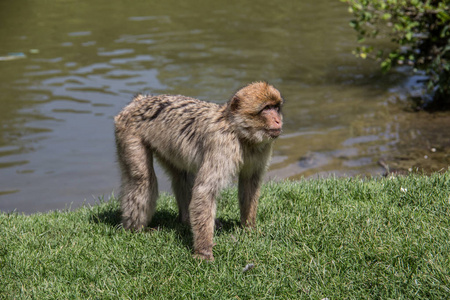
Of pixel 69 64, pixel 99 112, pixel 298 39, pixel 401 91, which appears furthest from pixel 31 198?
pixel 298 39

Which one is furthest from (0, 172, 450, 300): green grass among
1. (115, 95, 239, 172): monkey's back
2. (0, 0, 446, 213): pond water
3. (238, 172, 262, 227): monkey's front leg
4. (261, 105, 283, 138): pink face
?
(0, 0, 446, 213): pond water

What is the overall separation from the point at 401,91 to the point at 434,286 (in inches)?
326

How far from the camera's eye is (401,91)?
11547 millimetres

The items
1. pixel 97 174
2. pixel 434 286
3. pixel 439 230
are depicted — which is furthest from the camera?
pixel 97 174

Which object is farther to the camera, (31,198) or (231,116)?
(31,198)

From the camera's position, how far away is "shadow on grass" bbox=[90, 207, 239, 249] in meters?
5.34

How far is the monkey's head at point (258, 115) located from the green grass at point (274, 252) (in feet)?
2.82

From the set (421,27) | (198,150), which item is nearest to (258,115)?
(198,150)

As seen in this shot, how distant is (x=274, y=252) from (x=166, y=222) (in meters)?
1.59

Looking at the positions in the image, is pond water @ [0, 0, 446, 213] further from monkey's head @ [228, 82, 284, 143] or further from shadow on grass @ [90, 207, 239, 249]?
monkey's head @ [228, 82, 284, 143]

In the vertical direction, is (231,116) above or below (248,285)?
above

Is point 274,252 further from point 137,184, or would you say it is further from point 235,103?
point 137,184

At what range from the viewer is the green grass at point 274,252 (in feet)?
13.5

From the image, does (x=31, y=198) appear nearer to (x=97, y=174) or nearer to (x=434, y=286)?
Result: (x=97, y=174)
